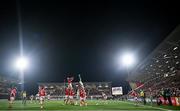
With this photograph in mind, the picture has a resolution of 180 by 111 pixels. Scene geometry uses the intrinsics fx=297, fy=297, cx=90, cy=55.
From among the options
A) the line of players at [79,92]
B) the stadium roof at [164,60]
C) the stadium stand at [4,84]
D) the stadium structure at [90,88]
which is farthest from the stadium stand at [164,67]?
the stadium stand at [4,84]

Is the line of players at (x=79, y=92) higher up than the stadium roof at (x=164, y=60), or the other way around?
the stadium roof at (x=164, y=60)

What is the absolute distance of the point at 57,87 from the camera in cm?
10325

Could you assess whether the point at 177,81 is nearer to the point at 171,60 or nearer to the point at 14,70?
the point at 171,60

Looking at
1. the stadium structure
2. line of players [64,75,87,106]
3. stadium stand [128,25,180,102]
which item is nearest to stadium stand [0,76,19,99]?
the stadium structure

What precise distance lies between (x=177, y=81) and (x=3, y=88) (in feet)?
165

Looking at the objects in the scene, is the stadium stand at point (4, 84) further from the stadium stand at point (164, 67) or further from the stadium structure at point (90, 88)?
the stadium stand at point (164, 67)

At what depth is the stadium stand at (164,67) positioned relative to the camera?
155ft

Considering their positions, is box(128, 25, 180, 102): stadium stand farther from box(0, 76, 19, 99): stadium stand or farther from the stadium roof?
box(0, 76, 19, 99): stadium stand

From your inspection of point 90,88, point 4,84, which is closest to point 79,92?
point 4,84

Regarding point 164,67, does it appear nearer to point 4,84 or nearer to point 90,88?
point 90,88

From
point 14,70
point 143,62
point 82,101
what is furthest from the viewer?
point 14,70

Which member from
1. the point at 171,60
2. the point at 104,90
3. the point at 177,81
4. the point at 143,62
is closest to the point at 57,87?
the point at 104,90

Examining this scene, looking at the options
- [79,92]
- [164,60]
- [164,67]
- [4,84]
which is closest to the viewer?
[79,92]

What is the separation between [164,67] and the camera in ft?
219
